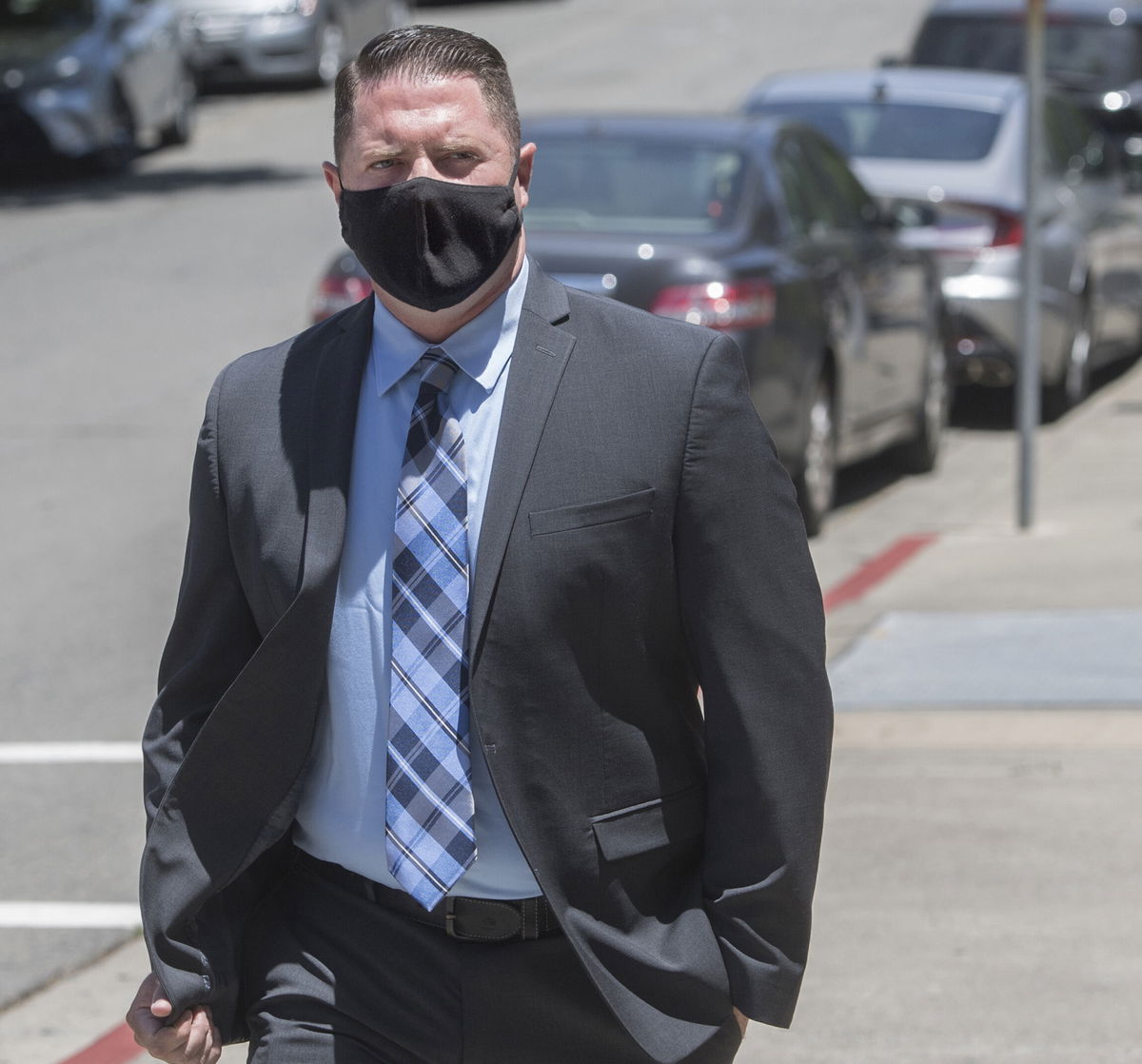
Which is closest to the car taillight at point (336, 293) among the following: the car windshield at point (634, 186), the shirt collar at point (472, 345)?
the car windshield at point (634, 186)

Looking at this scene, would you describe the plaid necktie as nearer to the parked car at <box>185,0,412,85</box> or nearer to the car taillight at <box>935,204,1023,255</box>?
the car taillight at <box>935,204,1023,255</box>

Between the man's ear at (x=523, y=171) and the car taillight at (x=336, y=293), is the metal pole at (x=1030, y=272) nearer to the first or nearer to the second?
the car taillight at (x=336, y=293)

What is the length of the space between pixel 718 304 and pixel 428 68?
5561 mm

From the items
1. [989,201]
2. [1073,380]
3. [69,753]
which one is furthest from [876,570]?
[1073,380]

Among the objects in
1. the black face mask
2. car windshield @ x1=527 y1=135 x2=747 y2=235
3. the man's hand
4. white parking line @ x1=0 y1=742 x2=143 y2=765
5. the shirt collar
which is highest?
the black face mask

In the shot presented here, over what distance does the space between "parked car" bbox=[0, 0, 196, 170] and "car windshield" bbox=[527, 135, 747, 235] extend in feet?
31.6

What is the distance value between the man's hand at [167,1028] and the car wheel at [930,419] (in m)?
8.01

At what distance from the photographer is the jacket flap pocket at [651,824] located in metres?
2.56

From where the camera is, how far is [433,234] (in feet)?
8.40

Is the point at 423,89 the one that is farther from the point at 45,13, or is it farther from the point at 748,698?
the point at 45,13

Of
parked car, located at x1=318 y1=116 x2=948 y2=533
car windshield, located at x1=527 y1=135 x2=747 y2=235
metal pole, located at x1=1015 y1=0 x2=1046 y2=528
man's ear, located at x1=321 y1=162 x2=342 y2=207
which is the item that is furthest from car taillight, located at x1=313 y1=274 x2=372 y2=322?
man's ear, located at x1=321 y1=162 x2=342 y2=207

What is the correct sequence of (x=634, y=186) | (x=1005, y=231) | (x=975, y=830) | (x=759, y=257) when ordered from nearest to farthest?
(x=975, y=830)
(x=759, y=257)
(x=634, y=186)
(x=1005, y=231)

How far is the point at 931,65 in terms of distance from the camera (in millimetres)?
15891

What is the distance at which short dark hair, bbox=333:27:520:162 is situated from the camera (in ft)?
8.36
